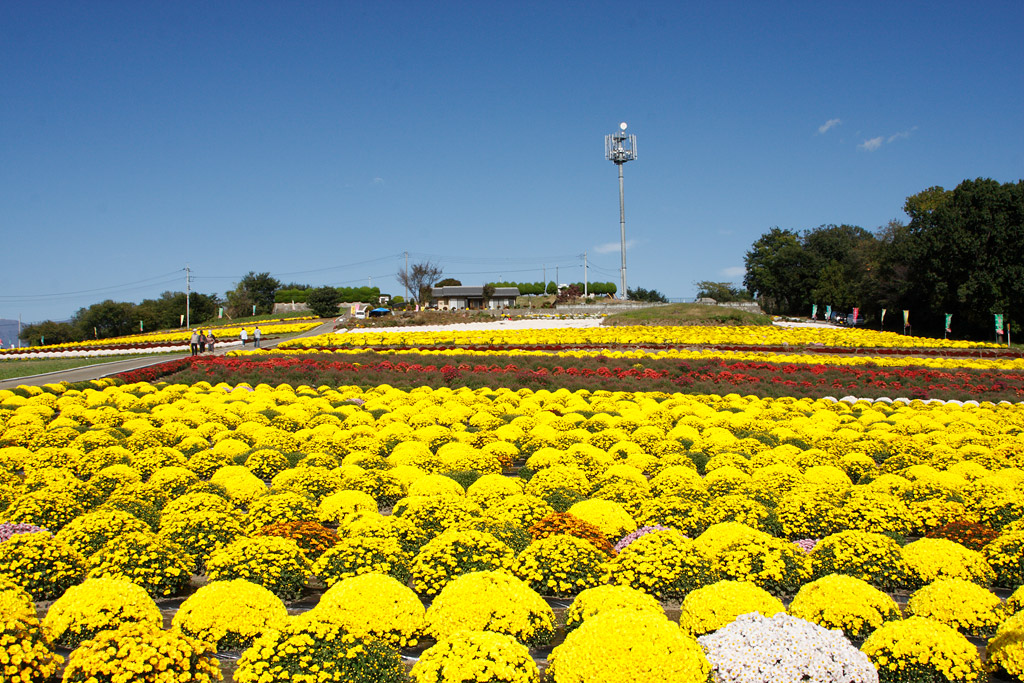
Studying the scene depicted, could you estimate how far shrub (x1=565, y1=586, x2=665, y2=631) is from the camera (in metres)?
4.89

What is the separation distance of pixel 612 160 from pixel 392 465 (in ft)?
215

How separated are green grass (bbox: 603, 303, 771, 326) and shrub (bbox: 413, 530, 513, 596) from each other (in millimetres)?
39418

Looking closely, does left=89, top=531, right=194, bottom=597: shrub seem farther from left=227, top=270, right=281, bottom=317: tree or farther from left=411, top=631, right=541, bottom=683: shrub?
left=227, top=270, right=281, bottom=317: tree

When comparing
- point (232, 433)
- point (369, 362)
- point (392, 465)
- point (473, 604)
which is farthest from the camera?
point (369, 362)

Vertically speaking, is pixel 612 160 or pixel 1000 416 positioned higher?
pixel 612 160

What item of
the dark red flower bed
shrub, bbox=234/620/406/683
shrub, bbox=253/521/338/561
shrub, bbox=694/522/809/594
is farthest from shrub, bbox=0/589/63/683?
the dark red flower bed

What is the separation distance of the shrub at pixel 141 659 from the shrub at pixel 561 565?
2461mm

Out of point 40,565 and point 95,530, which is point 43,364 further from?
point 40,565

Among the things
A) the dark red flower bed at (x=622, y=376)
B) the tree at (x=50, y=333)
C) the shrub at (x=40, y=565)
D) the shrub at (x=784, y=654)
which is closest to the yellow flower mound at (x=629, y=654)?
the shrub at (x=784, y=654)

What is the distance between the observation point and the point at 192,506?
22.5 feet

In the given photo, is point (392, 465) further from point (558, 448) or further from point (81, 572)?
point (81, 572)

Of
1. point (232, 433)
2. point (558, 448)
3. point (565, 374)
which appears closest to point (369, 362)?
point (565, 374)

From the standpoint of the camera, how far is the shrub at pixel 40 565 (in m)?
5.78

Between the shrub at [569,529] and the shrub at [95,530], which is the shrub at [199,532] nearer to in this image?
the shrub at [95,530]
